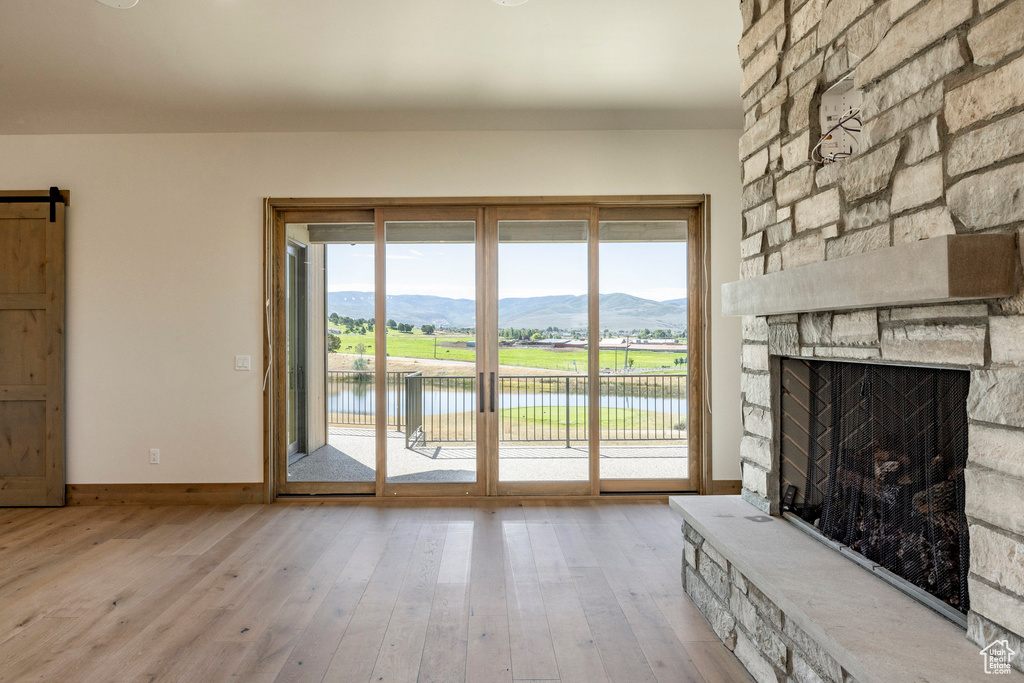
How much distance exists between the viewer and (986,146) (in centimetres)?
138

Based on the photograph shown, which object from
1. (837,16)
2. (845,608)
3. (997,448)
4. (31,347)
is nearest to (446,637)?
(845,608)

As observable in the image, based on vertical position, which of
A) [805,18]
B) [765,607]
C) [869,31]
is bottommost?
[765,607]

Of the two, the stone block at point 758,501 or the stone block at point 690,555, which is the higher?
the stone block at point 758,501

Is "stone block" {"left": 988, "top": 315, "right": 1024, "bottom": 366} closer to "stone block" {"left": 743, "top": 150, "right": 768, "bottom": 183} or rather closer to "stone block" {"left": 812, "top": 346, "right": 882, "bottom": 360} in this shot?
"stone block" {"left": 812, "top": 346, "right": 882, "bottom": 360}

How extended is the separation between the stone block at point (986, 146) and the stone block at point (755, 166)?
1.08m

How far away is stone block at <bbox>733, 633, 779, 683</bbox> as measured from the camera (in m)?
1.96

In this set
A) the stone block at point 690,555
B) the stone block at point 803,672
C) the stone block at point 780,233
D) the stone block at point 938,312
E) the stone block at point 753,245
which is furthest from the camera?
the stone block at point 690,555

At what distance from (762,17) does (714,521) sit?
2.24 metres

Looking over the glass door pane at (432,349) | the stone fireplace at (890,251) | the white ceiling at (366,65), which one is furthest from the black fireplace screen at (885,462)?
the glass door pane at (432,349)

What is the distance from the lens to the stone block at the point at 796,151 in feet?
7.15

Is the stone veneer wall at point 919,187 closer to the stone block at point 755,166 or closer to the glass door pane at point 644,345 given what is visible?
the stone block at point 755,166

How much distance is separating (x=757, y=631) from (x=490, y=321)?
2984 millimetres

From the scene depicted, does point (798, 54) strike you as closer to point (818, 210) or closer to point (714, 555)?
point (818, 210)

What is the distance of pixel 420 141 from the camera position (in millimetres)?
4492
